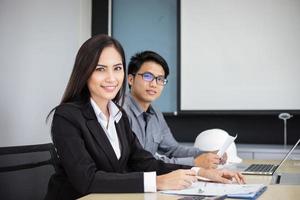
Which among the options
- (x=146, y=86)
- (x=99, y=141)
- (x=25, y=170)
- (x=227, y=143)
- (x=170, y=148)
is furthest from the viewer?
(x=170, y=148)

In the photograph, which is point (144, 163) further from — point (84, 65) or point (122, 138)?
point (84, 65)

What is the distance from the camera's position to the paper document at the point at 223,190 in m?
1.24

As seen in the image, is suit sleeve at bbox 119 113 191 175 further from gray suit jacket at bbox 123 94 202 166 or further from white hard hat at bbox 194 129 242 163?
white hard hat at bbox 194 129 242 163

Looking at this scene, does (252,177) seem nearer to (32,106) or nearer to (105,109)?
(105,109)

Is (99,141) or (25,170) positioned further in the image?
(25,170)

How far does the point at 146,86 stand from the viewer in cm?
235

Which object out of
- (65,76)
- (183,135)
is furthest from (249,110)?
(65,76)

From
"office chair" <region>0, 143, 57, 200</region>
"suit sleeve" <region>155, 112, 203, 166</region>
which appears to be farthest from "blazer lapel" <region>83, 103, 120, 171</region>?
"suit sleeve" <region>155, 112, 203, 166</region>

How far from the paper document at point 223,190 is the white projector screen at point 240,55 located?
220cm

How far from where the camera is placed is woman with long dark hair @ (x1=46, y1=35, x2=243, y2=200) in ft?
4.30

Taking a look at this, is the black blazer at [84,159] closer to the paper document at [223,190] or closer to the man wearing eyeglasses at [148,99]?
the paper document at [223,190]

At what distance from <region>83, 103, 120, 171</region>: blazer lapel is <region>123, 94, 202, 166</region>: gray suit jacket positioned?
0.60 m

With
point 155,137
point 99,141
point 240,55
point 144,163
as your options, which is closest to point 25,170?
point 99,141

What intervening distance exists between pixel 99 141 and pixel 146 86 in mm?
945
